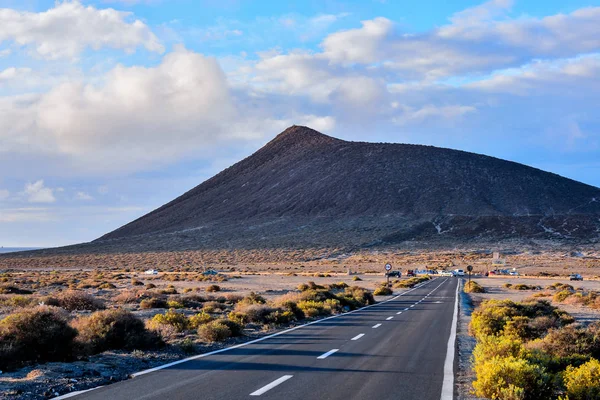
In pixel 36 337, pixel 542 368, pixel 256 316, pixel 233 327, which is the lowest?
pixel 256 316

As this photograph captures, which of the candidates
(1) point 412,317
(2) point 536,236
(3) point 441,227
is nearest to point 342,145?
(3) point 441,227

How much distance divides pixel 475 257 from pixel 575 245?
70.9 feet

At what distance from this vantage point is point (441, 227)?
126 metres

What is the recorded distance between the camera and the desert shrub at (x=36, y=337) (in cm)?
1178

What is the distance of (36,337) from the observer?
1208 centimetres

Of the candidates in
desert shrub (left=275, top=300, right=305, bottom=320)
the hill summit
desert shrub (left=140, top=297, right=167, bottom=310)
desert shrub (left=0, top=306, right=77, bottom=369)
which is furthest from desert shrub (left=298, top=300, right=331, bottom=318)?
the hill summit

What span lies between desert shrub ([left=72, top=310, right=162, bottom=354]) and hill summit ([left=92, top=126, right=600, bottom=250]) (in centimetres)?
10083

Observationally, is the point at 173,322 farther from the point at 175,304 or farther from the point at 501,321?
the point at 175,304

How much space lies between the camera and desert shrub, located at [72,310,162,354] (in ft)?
44.2

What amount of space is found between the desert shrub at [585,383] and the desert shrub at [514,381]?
332 millimetres

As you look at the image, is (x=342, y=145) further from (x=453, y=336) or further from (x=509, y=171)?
(x=453, y=336)

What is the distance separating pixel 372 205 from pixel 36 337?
135 m

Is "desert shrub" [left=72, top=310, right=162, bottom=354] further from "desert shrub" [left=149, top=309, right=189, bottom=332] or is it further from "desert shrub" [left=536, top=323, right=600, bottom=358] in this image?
"desert shrub" [left=536, top=323, right=600, bottom=358]

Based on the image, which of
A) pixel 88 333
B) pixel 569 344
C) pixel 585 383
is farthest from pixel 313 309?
pixel 585 383
